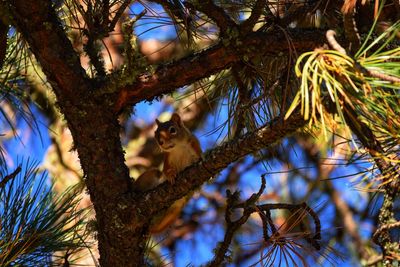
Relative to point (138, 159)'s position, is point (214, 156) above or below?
below

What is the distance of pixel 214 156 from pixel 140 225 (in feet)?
0.89

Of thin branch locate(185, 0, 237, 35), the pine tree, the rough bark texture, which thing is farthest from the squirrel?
thin branch locate(185, 0, 237, 35)

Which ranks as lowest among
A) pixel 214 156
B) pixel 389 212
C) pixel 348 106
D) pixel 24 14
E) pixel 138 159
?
pixel 389 212

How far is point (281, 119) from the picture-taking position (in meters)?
1.41

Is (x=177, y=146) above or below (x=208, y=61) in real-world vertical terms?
above

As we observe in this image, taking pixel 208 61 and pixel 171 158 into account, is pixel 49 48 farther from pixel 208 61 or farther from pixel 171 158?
pixel 171 158

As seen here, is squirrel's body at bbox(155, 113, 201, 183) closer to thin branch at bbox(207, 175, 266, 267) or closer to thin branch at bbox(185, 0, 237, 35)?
thin branch at bbox(207, 175, 266, 267)

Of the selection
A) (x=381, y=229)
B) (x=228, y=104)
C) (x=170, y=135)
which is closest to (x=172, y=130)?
(x=170, y=135)

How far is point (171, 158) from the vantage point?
2.41m

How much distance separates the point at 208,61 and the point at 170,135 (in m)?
0.91

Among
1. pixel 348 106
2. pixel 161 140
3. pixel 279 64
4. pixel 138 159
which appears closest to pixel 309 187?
pixel 138 159

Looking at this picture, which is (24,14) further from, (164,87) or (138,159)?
(138,159)

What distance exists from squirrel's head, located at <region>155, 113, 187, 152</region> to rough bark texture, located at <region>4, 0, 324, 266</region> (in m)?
0.73

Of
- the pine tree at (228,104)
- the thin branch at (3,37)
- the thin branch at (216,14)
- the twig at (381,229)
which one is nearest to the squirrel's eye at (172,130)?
the pine tree at (228,104)
